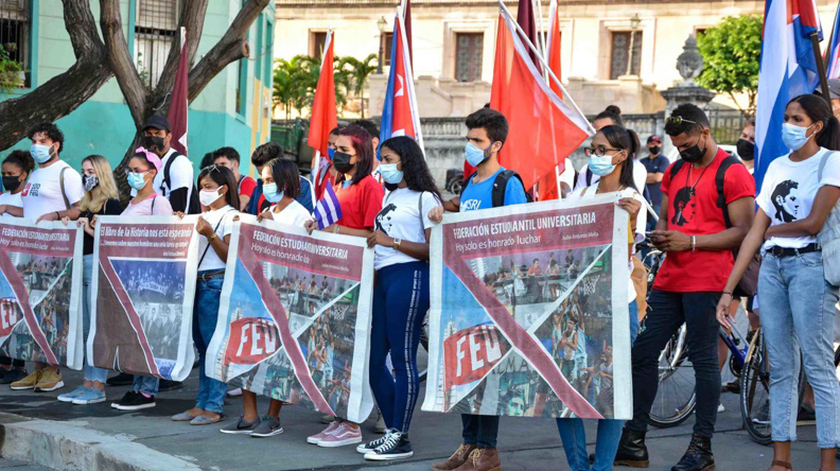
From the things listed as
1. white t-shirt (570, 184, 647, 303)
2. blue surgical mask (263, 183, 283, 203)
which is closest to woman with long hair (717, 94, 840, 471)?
white t-shirt (570, 184, 647, 303)

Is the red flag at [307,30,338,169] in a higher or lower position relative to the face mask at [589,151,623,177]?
higher

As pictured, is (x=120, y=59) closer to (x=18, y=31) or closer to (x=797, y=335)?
(x=18, y=31)

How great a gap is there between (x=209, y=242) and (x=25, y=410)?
196 cm

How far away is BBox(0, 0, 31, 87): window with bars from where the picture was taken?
61.0 feet

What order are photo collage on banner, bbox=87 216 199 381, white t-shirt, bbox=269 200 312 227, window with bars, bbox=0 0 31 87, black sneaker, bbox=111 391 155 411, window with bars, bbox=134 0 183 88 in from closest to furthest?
white t-shirt, bbox=269 200 312 227 < photo collage on banner, bbox=87 216 199 381 < black sneaker, bbox=111 391 155 411 < window with bars, bbox=0 0 31 87 < window with bars, bbox=134 0 183 88

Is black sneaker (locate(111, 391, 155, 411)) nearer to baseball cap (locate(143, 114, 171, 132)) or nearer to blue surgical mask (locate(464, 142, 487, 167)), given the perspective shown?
baseball cap (locate(143, 114, 171, 132))

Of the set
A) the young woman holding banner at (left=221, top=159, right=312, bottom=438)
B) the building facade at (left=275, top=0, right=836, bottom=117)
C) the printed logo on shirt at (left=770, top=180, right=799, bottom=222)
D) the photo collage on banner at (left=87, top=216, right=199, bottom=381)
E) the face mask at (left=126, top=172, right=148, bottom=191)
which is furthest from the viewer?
the building facade at (left=275, top=0, right=836, bottom=117)

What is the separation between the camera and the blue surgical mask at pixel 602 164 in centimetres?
661

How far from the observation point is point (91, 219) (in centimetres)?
927

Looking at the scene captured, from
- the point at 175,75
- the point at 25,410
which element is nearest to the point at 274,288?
the point at 25,410

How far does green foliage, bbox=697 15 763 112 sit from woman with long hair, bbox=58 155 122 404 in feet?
140

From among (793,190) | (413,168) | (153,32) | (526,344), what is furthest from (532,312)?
(153,32)

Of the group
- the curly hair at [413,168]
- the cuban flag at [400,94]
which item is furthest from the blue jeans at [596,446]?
the cuban flag at [400,94]

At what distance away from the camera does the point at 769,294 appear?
21.2 feet
